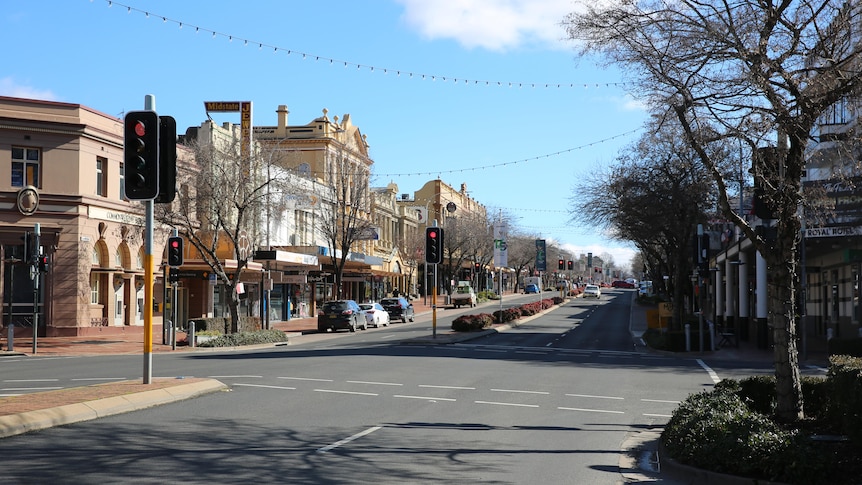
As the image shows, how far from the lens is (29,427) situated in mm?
10781

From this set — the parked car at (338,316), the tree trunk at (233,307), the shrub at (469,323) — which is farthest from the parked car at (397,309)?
the tree trunk at (233,307)

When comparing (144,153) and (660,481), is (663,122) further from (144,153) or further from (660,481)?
(144,153)

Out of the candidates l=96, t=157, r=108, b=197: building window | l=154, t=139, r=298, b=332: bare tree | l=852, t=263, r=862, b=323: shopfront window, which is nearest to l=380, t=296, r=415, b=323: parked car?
l=154, t=139, r=298, b=332: bare tree

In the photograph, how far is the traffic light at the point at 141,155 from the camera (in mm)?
13438

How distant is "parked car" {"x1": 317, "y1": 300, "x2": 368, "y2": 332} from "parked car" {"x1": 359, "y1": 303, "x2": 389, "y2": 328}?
10.2 feet

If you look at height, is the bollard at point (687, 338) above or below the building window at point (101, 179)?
below

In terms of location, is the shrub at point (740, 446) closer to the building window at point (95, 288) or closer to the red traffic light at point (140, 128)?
the red traffic light at point (140, 128)

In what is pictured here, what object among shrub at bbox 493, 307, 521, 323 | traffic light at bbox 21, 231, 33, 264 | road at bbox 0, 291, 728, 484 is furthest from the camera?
shrub at bbox 493, 307, 521, 323

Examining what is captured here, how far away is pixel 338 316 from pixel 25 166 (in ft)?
55.5

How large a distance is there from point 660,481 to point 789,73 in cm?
556

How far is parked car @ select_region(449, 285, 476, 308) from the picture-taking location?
7444 centimetres

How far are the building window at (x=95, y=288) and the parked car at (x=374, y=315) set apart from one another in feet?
52.2

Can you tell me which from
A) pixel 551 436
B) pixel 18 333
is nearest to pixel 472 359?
pixel 551 436

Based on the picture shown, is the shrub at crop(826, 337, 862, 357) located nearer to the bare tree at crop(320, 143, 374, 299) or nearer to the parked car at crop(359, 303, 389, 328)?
the parked car at crop(359, 303, 389, 328)
